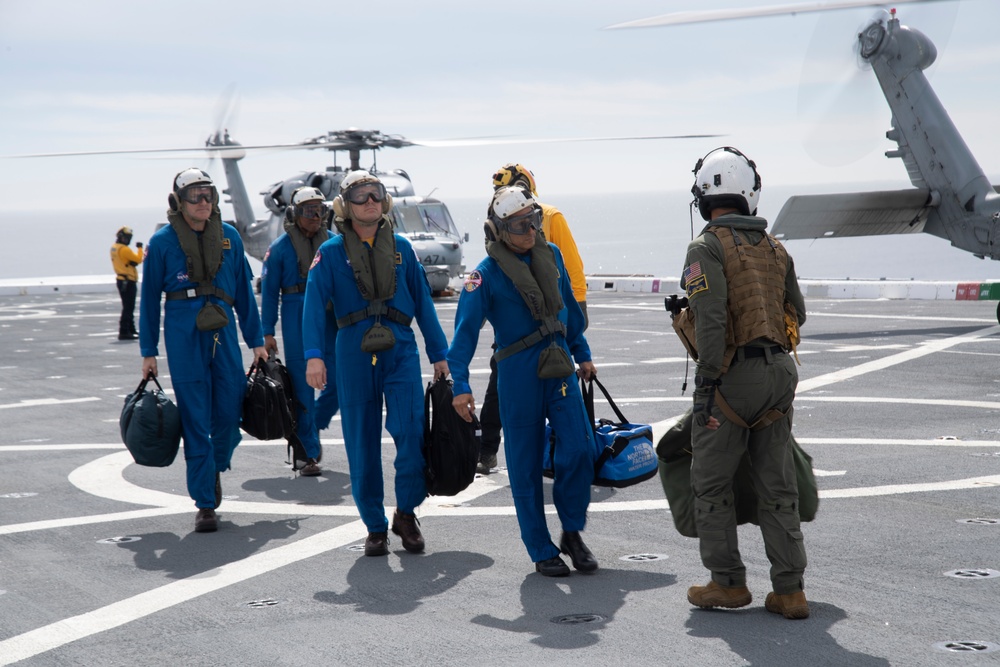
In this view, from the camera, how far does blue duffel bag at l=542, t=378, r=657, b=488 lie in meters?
6.28

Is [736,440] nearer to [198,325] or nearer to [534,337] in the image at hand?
[534,337]

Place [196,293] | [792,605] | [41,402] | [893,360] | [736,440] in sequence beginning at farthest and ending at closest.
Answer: [893,360], [41,402], [196,293], [736,440], [792,605]

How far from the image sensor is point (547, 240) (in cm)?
773

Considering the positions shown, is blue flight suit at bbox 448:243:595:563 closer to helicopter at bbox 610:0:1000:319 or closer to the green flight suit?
the green flight suit

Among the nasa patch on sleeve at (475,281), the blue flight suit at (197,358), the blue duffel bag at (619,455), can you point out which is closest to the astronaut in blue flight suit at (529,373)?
the nasa patch on sleeve at (475,281)

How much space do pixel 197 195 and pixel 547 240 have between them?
7.92 ft

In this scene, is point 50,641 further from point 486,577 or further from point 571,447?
point 571,447

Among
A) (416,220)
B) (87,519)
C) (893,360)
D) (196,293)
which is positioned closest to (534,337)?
(196,293)

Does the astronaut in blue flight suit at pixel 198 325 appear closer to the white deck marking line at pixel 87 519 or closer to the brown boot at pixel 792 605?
the white deck marking line at pixel 87 519

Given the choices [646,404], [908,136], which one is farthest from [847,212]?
[646,404]

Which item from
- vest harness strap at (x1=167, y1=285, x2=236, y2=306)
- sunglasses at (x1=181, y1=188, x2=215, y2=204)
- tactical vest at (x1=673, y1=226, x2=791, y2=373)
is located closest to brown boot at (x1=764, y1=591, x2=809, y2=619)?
tactical vest at (x1=673, y1=226, x2=791, y2=373)

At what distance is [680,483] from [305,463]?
14.4 ft

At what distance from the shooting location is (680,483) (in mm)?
5562

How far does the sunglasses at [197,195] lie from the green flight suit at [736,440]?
12.6ft
